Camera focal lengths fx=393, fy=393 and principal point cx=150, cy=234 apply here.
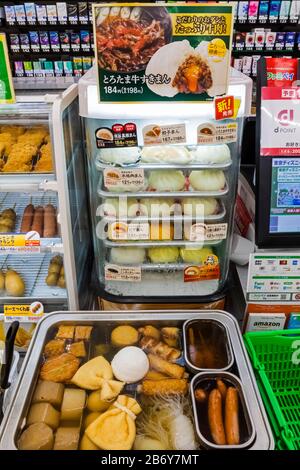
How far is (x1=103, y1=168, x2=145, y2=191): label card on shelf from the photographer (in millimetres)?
1652

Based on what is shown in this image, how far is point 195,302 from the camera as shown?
1913mm

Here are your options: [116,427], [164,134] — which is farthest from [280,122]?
[116,427]

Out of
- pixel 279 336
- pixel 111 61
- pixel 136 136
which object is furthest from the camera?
pixel 279 336

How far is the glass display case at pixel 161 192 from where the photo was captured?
1.57 m

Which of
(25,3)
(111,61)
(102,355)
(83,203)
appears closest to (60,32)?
(25,3)

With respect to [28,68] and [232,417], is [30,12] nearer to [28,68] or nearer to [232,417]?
[28,68]

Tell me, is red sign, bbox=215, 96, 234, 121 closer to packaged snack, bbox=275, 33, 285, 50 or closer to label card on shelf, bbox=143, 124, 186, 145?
label card on shelf, bbox=143, 124, 186, 145

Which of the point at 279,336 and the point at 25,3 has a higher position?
the point at 25,3

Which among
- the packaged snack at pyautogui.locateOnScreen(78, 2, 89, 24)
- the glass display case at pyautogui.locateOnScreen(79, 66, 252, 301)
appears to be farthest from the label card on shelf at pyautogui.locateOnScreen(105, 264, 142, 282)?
the packaged snack at pyautogui.locateOnScreen(78, 2, 89, 24)

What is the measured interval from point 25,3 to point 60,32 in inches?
24.1

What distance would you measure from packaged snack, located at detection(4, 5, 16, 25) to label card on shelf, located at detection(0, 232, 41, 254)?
18.1 ft

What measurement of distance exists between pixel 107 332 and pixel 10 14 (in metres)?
5.97
